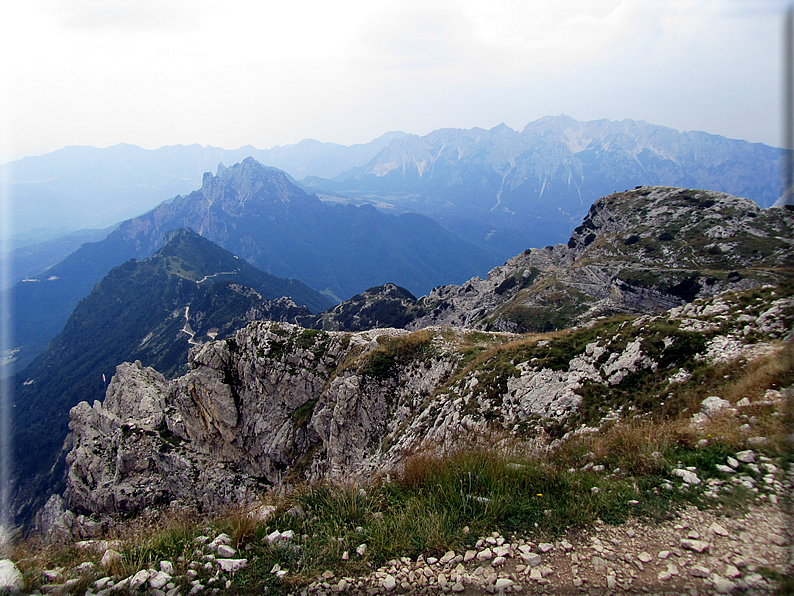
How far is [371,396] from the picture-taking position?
2703 centimetres

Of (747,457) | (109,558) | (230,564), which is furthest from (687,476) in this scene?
(109,558)

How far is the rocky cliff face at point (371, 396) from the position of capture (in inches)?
531

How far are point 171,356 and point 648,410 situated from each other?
196048 millimetres

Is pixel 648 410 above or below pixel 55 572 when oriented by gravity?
below

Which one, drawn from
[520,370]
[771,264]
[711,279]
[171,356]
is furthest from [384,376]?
[171,356]

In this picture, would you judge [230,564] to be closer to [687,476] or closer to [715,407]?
[687,476]

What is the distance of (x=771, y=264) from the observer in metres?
59.7

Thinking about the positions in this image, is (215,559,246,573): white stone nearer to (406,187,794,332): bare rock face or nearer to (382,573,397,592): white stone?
(382,573,397,592): white stone

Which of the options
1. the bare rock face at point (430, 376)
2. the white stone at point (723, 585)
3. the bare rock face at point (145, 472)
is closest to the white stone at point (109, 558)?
the bare rock face at point (430, 376)

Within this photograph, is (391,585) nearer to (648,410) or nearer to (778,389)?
(778,389)

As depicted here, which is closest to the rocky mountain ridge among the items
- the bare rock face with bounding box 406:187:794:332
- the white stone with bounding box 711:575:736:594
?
the bare rock face with bounding box 406:187:794:332

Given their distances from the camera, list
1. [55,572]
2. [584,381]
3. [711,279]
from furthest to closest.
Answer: [711,279] → [584,381] → [55,572]

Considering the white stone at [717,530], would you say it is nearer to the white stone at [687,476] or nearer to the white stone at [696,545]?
the white stone at [696,545]

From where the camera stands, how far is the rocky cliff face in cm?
1348
